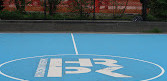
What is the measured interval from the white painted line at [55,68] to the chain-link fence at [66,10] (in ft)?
34.2

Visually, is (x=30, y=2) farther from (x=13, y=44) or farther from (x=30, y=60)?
(x=30, y=60)

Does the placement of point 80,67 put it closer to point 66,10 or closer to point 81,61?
point 81,61

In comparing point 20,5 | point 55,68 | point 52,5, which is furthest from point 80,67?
point 20,5

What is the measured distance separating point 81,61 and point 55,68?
1.33m

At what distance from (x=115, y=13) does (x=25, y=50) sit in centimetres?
938

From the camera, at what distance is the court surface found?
7641 mm

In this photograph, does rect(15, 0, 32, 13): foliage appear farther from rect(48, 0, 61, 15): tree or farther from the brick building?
rect(48, 0, 61, 15): tree

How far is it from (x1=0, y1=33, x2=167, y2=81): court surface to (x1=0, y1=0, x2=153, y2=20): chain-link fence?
5396 mm

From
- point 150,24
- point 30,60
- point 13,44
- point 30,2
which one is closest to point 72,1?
point 30,2

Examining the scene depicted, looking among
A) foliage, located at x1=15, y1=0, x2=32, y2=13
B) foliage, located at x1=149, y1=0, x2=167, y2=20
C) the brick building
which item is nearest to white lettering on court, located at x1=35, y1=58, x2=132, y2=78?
the brick building

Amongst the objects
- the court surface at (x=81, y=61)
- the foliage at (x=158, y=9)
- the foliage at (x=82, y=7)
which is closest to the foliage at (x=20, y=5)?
the foliage at (x=82, y=7)

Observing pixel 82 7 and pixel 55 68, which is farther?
pixel 82 7

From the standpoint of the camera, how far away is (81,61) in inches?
380

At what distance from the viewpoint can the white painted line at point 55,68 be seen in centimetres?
776
